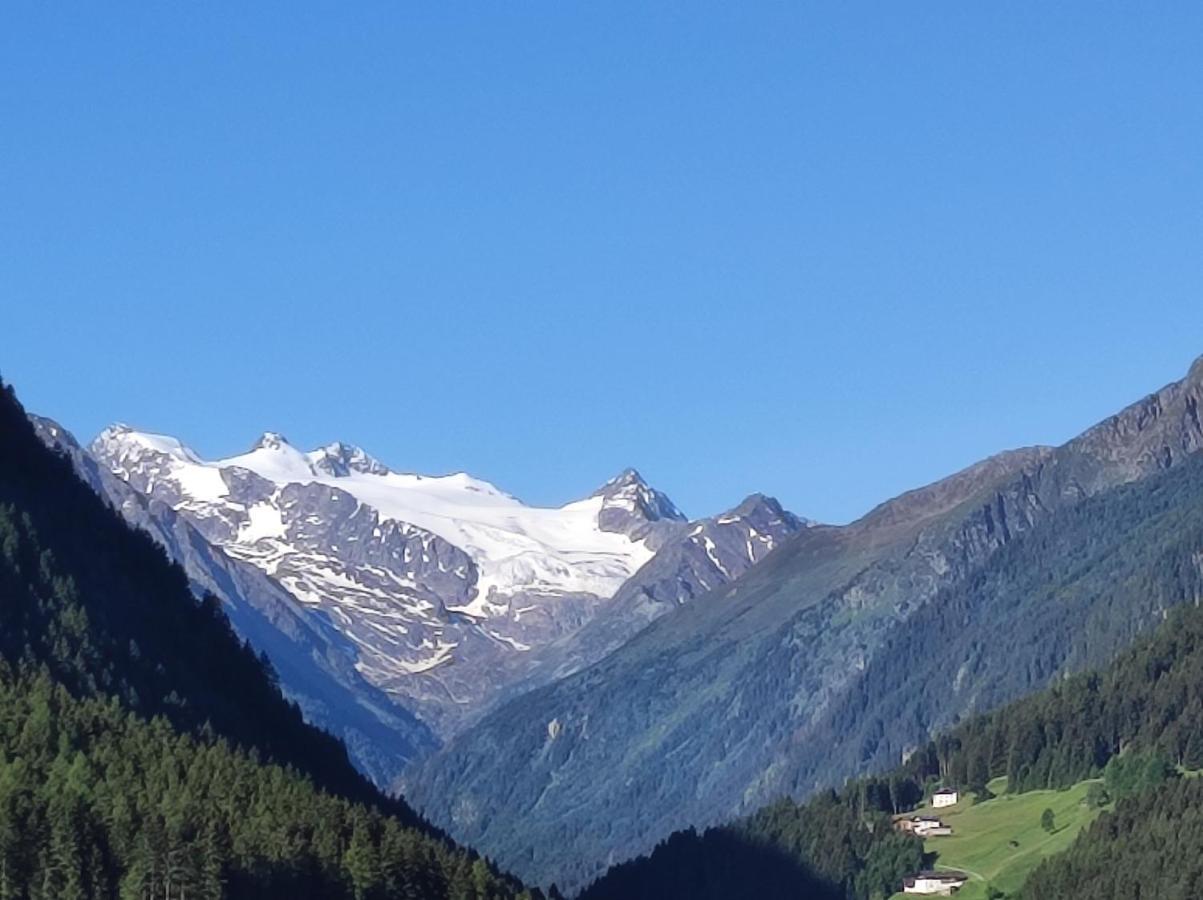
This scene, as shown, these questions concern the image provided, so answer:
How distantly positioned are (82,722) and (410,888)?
25894 mm

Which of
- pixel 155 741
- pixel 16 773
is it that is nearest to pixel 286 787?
pixel 155 741

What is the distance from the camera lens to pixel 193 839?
159 m

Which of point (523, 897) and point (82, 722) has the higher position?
point (82, 722)

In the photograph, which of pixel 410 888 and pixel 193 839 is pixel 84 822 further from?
pixel 410 888

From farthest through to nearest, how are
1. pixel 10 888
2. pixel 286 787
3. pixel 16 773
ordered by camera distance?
pixel 286 787
pixel 16 773
pixel 10 888

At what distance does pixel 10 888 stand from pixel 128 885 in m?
5.98

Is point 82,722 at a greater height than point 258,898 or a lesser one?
greater

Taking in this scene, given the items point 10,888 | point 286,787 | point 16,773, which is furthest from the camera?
point 286,787

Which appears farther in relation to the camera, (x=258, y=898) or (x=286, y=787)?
(x=286, y=787)

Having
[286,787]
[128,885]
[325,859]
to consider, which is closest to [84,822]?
[128,885]

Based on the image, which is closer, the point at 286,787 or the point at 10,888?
the point at 10,888

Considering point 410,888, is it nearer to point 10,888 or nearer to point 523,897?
point 523,897

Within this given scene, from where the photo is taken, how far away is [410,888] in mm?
175750

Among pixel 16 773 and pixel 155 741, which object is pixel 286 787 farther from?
pixel 16 773
